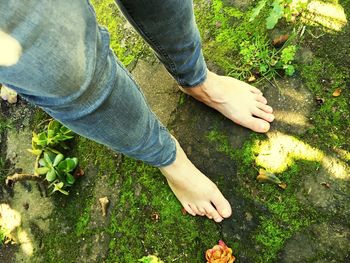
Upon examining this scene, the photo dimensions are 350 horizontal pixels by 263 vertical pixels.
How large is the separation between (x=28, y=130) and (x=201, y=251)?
1.46 metres

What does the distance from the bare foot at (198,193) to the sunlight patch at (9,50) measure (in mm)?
1131

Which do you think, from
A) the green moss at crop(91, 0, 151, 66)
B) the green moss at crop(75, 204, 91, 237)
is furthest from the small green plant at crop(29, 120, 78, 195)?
the green moss at crop(91, 0, 151, 66)

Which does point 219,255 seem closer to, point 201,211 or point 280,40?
point 201,211

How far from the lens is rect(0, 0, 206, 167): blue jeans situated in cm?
92

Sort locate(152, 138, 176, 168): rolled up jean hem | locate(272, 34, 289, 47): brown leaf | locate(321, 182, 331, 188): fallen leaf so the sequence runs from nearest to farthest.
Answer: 1. locate(152, 138, 176, 168): rolled up jean hem
2. locate(321, 182, 331, 188): fallen leaf
3. locate(272, 34, 289, 47): brown leaf

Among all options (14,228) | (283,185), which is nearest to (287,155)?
(283,185)

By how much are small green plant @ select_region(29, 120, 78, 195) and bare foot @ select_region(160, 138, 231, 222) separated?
0.66m

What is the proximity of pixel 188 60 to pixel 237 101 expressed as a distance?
47cm

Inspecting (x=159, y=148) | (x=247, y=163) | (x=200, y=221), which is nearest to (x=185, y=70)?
(x=159, y=148)

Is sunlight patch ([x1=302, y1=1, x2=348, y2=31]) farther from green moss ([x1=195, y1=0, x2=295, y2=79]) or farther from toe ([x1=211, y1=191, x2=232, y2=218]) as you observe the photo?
toe ([x1=211, y1=191, x2=232, y2=218])

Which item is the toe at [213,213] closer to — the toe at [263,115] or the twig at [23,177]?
the toe at [263,115]

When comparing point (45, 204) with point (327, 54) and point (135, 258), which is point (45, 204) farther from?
point (327, 54)

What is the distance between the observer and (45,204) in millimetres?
2350

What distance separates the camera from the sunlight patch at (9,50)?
0.90 metres
